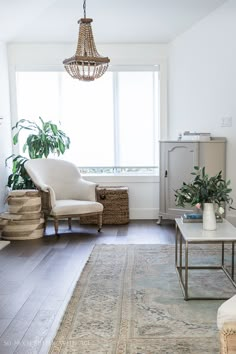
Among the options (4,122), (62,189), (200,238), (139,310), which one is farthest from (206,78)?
(139,310)

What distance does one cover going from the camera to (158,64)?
20.1 feet

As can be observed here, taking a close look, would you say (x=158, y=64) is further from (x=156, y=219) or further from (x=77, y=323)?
(x=77, y=323)

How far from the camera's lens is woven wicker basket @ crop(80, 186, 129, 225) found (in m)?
5.85

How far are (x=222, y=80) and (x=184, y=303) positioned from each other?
3280 mm

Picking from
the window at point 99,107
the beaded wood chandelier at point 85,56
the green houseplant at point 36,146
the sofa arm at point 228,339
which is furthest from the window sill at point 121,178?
the sofa arm at point 228,339

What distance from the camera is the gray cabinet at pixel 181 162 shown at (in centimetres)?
536

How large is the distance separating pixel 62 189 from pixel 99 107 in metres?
1.39

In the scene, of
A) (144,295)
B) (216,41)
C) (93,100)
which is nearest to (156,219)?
(93,100)

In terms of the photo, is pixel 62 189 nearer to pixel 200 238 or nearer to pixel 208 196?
pixel 208 196

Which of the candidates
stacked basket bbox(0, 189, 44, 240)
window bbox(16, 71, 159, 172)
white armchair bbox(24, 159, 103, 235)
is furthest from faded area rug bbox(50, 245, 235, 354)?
window bbox(16, 71, 159, 172)

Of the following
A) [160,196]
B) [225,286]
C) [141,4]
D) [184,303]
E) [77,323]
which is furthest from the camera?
[160,196]

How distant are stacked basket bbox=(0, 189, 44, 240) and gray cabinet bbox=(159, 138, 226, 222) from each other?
1.71 metres

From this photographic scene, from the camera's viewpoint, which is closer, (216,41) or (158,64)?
(216,41)

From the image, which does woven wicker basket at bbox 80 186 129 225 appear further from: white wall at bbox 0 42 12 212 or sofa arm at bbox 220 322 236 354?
sofa arm at bbox 220 322 236 354
